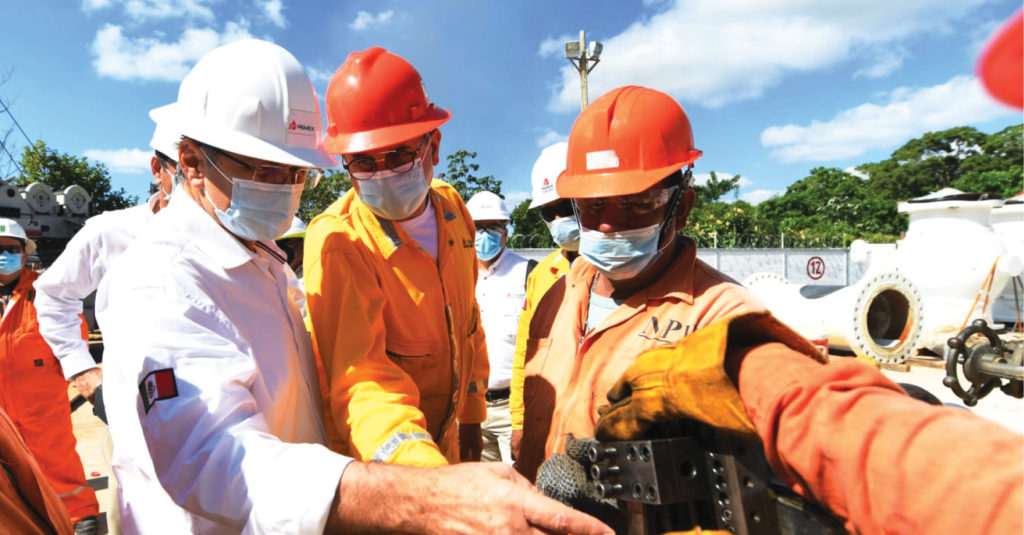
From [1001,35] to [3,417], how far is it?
1879 millimetres

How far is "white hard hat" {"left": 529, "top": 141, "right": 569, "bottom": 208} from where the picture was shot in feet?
14.1

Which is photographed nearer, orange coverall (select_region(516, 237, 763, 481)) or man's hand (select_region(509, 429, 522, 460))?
orange coverall (select_region(516, 237, 763, 481))

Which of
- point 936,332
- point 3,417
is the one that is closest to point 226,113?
point 3,417

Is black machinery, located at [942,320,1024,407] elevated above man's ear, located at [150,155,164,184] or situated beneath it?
situated beneath

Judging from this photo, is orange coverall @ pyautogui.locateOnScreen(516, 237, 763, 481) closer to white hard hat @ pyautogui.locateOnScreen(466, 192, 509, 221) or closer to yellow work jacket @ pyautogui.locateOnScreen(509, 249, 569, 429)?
yellow work jacket @ pyautogui.locateOnScreen(509, 249, 569, 429)

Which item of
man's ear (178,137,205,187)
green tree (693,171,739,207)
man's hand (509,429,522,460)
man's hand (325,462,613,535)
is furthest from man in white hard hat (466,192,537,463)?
green tree (693,171,739,207)

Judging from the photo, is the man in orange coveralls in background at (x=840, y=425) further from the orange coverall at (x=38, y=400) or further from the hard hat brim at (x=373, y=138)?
the orange coverall at (x=38, y=400)

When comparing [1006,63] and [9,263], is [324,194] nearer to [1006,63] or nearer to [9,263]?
[9,263]

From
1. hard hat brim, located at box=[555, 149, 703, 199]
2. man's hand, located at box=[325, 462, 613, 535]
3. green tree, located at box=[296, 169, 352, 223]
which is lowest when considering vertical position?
man's hand, located at box=[325, 462, 613, 535]

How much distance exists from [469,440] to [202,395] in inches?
76.3

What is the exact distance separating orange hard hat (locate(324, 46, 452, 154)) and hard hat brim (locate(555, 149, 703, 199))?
25.9 inches

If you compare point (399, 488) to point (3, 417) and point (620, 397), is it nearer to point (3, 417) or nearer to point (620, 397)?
point (620, 397)

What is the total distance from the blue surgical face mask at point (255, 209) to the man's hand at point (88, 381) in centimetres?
286

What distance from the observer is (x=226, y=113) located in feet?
5.57
